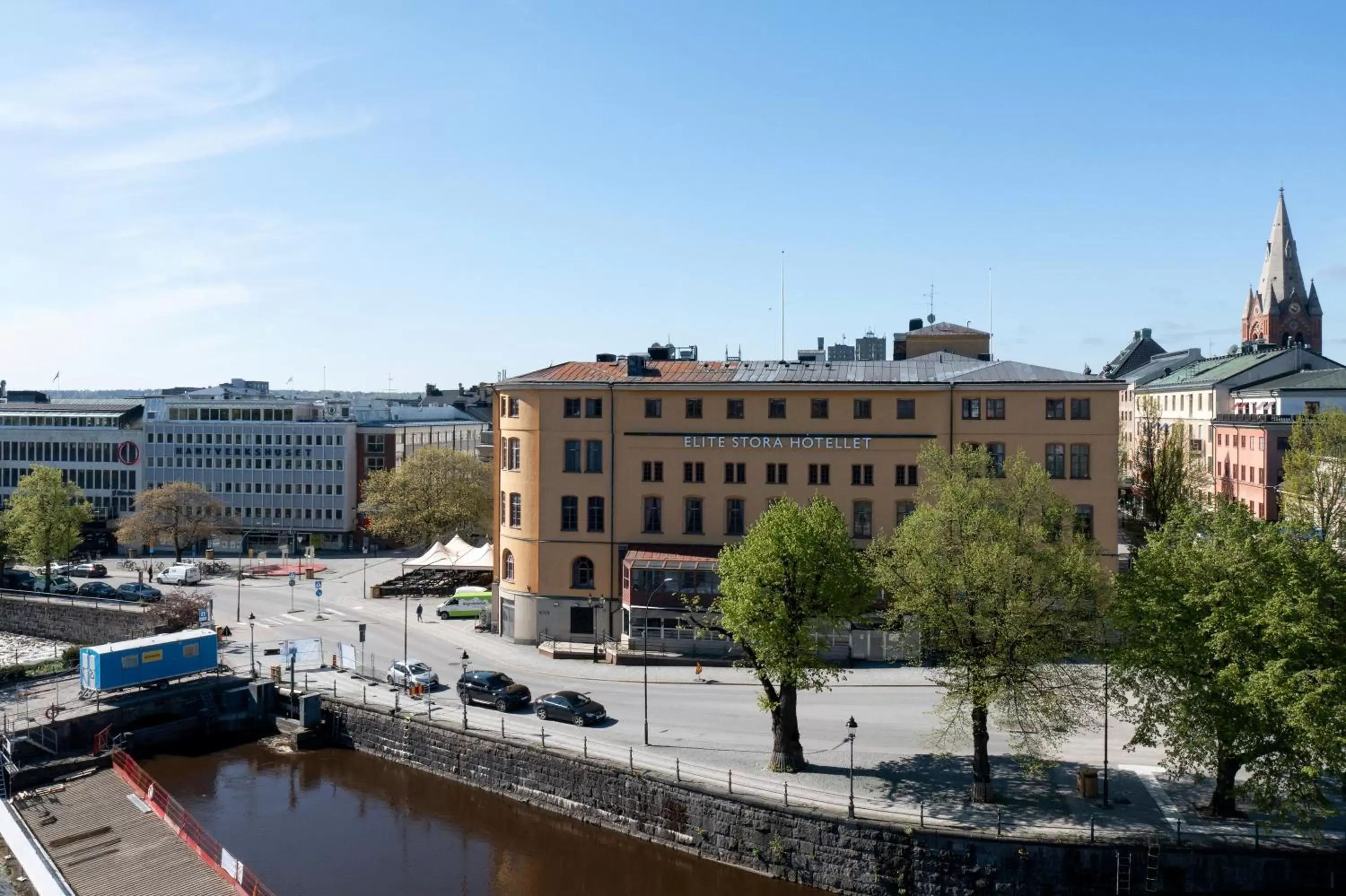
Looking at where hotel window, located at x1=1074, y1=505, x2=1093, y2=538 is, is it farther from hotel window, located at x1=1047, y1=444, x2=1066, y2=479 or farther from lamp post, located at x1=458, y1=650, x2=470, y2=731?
lamp post, located at x1=458, y1=650, x2=470, y2=731

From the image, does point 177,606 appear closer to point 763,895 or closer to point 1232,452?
point 763,895

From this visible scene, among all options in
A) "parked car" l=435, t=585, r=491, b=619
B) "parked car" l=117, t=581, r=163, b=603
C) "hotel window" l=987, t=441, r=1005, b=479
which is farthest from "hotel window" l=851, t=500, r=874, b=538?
"parked car" l=117, t=581, r=163, b=603

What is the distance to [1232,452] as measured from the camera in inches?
4023

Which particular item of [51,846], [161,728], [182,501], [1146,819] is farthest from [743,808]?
[182,501]

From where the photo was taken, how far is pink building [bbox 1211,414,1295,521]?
3632 inches

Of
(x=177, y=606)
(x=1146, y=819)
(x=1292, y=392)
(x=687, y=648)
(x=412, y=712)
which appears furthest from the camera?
(x=1292, y=392)

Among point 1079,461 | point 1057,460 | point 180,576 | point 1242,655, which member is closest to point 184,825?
point 1242,655

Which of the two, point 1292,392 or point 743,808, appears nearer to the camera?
point 743,808

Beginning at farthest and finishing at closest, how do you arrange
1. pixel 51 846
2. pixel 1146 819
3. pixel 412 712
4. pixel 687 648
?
pixel 687 648 → pixel 412 712 → pixel 51 846 → pixel 1146 819

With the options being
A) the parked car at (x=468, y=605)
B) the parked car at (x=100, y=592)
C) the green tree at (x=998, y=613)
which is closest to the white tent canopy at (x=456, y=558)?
the parked car at (x=468, y=605)

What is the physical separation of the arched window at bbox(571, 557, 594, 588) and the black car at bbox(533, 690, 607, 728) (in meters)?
Answer: 14.1

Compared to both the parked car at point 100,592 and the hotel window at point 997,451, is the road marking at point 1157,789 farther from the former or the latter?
the parked car at point 100,592

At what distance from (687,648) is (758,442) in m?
12.1

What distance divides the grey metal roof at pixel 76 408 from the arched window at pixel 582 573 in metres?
72.4
